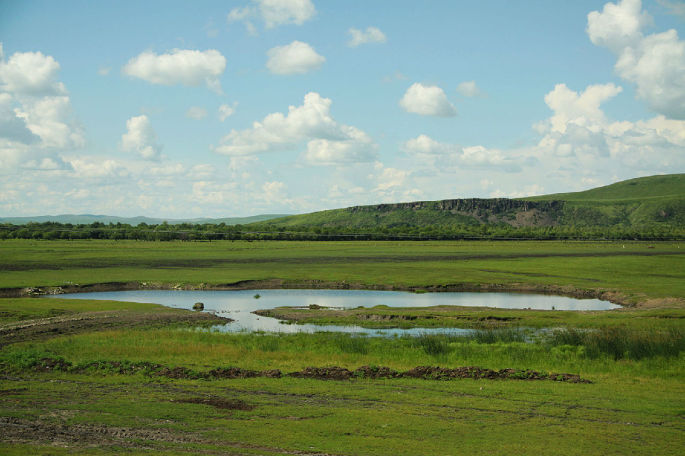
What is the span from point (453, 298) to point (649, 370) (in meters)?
33.7

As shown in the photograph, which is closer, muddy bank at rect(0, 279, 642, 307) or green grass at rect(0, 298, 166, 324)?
green grass at rect(0, 298, 166, 324)

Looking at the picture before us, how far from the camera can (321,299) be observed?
54781mm

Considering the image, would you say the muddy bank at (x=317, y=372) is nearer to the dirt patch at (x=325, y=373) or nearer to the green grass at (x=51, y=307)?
the dirt patch at (x=325, y=373)

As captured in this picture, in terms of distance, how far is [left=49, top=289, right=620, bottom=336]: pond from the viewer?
49.1m

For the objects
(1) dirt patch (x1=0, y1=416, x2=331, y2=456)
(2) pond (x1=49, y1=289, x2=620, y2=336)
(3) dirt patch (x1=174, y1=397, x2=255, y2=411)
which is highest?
(1) dirt patch (x1=0, y1=416, x2=331, y2=456)

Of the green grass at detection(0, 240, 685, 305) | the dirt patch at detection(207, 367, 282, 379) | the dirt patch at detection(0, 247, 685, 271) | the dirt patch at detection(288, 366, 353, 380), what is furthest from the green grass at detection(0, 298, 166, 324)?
the dirt patch at detection(0, 247, 685, 271)

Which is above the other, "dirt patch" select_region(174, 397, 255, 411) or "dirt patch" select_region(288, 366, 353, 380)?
"dirt patch" select_region(174, 397, 255, 411)

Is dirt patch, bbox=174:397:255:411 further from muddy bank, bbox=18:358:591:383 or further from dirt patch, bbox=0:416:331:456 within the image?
muddy bank, bbox=18:358:591:383

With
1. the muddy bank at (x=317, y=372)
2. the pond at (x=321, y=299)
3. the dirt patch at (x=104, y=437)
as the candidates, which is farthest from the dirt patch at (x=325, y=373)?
the pond at (x=321, y=299)

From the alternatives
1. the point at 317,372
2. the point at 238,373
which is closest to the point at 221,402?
the point at 238,373

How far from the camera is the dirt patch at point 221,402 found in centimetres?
1700

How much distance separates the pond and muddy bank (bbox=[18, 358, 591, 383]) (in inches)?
744

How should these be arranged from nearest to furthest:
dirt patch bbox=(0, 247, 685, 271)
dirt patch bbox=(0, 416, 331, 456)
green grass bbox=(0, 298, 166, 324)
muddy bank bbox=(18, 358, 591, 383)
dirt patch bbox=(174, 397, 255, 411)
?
dirt patch bbox=(0, 416, 331, 456) < dirt patch bbox=(174, 397, 255, 411) < muddy bank bbox=(18, 358, 591, 383) < green grass bbox=(0, 298, 166, 324) < dirt patch bbox=(0, 247, 685, 271)

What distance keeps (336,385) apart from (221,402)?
4218 mm
